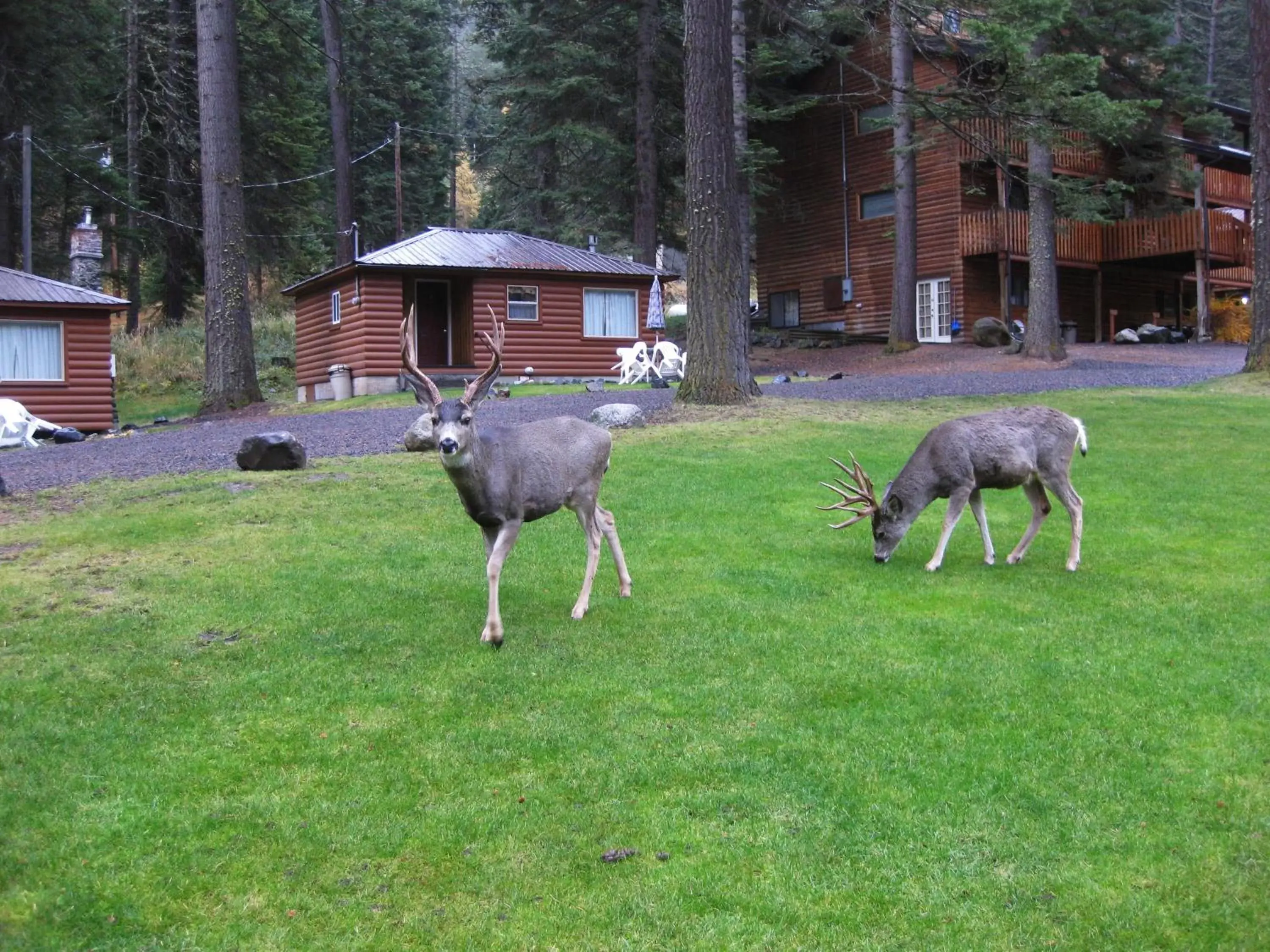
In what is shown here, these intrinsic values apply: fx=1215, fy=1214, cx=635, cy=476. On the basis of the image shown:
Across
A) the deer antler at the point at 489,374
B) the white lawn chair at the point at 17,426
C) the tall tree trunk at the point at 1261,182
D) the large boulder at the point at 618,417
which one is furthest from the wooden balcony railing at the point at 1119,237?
the deer antler at the point at 489,374

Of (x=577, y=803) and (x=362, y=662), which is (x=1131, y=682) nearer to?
(x=577, y=803)

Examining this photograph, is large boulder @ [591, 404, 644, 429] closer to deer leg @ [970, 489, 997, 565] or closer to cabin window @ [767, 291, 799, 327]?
deer leg @ [970, 489, 997, 565]

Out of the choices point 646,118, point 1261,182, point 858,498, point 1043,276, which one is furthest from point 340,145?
point 858,498

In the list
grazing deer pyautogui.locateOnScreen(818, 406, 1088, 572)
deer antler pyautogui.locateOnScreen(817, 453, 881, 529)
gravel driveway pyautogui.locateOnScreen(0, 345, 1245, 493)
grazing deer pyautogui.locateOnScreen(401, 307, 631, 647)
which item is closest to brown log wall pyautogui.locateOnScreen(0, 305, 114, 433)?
gravel driveway pyautogui.locateOnScreen(0, 345, 1245, 493)

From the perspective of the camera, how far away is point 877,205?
3653 centimetres

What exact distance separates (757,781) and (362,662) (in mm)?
2569

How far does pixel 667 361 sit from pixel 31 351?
1303cm

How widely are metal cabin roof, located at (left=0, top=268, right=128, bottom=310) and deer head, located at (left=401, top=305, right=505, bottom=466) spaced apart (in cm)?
1997

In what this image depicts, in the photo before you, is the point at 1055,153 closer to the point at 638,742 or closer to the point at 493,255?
the point at 493,255

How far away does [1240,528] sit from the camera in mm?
10023

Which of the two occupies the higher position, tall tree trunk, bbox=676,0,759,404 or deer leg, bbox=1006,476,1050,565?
tall tree trunk, bbox=676,0,759,404

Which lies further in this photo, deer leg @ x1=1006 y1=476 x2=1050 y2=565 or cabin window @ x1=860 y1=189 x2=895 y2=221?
cabin window @ x1=860 y1=189 x2=895 y2=221

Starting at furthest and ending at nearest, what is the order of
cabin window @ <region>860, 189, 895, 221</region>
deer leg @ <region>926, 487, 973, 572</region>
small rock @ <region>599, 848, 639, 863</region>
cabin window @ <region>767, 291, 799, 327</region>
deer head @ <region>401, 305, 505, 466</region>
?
cabin window @ <region>767, 291, 799, 327</region> → cabin window @ <region>860, 189, 895, 221</region> → deer leg @ <region>926, 487, 973, 572</region> → deer head @ <region>401, 305, 505, 466</region> → small rock @ <region>599, 848, 639, 863</region>

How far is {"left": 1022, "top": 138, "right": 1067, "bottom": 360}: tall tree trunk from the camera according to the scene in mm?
27219
